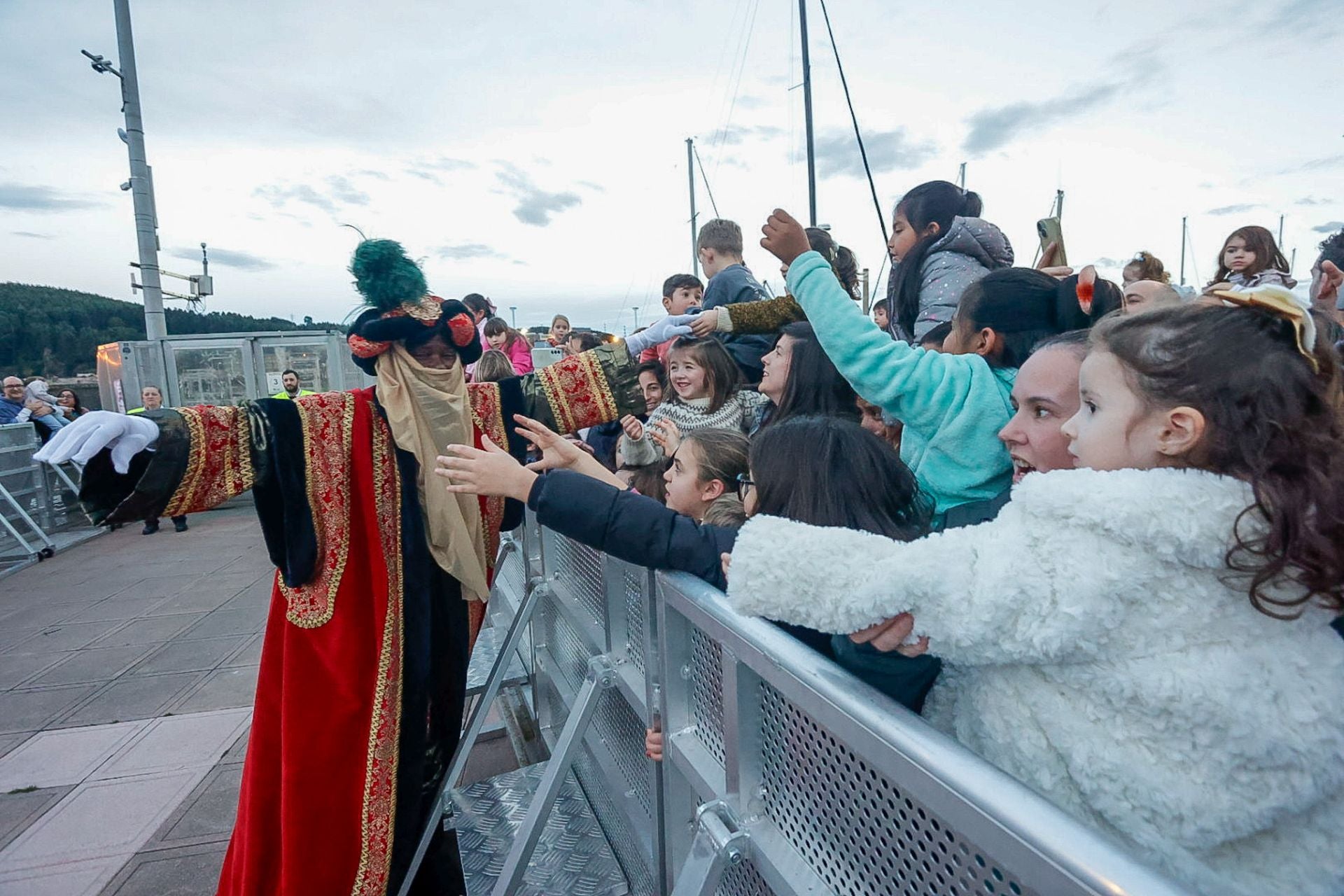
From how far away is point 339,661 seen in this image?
78.3 inches

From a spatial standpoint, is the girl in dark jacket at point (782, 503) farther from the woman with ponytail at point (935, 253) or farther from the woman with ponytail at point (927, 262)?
the woman with ponytail at point (935, 253)

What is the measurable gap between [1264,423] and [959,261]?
156 cm

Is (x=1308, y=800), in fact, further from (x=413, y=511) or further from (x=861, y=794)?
(x=413, y=511)

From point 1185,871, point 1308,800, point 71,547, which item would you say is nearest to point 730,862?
point 1185,871

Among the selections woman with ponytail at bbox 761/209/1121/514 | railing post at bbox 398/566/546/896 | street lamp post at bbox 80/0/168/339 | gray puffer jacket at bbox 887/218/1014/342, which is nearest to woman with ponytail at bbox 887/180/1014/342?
gray puffer jacket at bbox 887/218/1014/342

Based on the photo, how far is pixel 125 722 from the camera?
3609 millimetres

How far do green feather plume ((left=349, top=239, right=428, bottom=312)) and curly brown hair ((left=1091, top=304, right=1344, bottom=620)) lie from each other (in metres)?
1.70

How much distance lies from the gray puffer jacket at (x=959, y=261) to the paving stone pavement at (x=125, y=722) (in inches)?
124

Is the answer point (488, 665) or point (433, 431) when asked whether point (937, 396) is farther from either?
point (488, 665)

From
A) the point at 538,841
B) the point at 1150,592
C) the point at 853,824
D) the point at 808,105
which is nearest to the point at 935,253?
the point at 1150,592

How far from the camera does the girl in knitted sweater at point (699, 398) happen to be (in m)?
2.70

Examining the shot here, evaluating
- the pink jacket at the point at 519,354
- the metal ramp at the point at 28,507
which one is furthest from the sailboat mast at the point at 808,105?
the metal ramp at the point at 28,507

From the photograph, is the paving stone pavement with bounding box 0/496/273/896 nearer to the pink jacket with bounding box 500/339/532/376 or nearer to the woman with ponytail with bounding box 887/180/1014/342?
the pink jacket with bounding box 500/339/532/376

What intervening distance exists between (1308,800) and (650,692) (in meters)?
1.13
